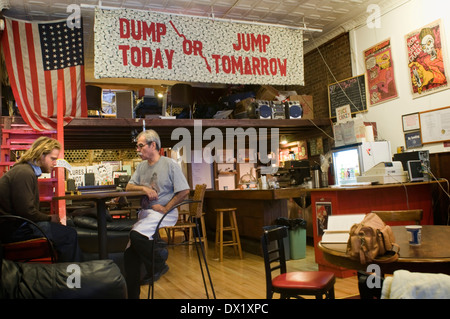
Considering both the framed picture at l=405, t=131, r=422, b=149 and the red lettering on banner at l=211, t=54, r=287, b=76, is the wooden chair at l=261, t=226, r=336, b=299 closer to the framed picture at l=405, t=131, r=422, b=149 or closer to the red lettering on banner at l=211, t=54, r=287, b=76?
the red lettering on banner at l=211, t=54, r=287, b=76

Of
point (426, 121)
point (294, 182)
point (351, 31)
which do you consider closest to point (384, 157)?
point (426, 121)

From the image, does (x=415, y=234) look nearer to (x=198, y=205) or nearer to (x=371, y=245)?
(x=371, y=245)

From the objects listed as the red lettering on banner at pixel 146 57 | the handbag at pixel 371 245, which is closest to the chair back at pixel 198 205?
the red lettering on banner at pixel 146 57

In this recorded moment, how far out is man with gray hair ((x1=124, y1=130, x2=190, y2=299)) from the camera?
309 centimetres

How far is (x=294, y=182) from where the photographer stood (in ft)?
22.7

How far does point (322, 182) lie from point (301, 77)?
5.86 feet

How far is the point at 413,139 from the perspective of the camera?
5727mm

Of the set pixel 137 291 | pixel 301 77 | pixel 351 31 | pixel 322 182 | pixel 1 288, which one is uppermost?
pixel 351 31

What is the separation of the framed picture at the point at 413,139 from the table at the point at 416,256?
365 centimetres

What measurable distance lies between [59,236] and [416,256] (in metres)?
2.69

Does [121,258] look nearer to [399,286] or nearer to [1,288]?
[1,288]

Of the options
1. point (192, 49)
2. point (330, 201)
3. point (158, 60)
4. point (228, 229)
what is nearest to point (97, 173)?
point (228, 229)

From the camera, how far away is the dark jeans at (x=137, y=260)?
306cm
